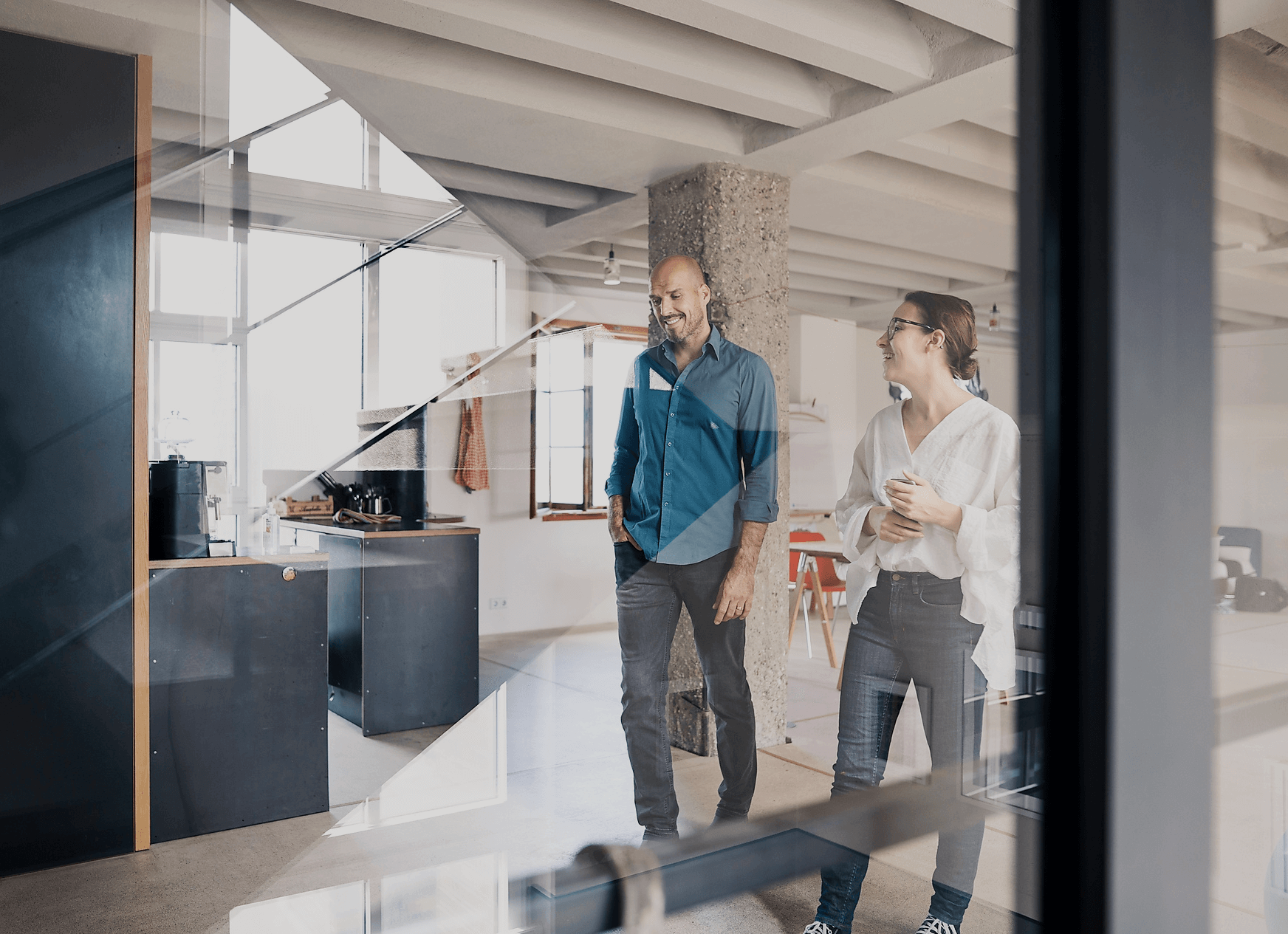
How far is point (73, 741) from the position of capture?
138cm

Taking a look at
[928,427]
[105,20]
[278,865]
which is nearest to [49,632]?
[278,865]

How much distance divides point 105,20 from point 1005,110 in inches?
59.7

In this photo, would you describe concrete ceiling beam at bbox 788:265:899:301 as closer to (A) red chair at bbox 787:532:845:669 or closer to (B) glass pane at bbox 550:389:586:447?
(A) red chair at bbox 787:532:845:669

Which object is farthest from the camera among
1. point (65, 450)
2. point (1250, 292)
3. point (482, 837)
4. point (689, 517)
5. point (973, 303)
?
point (65, 450)

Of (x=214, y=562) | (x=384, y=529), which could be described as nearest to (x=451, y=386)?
(x=384, y=529)

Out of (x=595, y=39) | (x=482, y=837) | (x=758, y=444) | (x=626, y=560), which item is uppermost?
(x=595, y=39)

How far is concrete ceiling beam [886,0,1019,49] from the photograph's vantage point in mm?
223

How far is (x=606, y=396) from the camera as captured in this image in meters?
0.76

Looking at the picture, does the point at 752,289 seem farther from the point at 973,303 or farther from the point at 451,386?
the point at 451,386

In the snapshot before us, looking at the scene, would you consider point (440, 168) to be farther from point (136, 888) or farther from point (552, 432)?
point (136, 888)

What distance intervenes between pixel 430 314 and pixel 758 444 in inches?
14.9

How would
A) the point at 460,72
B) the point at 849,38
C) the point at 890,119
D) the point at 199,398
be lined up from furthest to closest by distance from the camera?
the point at 199,398
the point at 460,72
the point at 849,38
the point at 890,119

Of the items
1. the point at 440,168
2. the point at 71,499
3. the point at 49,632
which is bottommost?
the point at 49,632

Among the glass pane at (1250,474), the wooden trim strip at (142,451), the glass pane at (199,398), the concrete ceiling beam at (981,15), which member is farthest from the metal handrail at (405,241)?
the wooden trim strip at (142,451)
